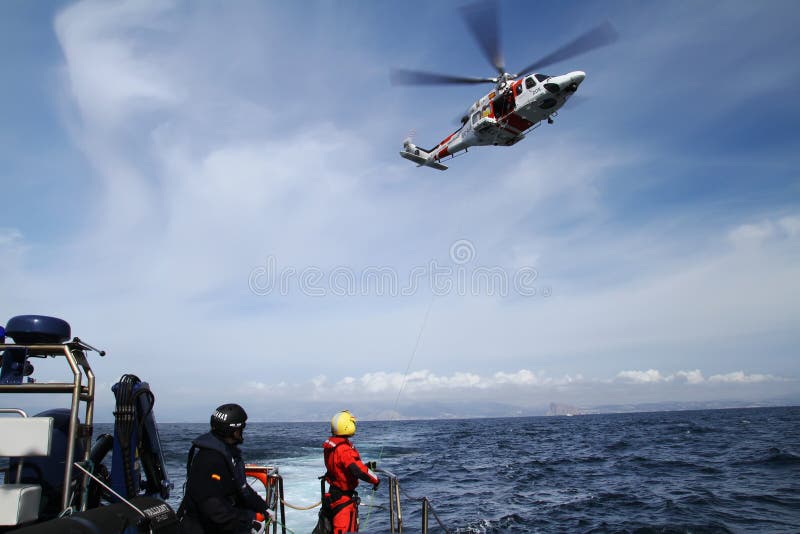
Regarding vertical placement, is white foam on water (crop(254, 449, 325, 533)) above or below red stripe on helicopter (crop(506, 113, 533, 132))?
below

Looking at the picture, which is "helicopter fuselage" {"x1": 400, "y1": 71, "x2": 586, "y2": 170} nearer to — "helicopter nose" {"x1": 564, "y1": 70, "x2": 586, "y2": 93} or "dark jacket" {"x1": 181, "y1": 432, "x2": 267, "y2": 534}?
"helicopter nose" {"x1": 564, "y1": 70, "x2": 586, "y2": 93}

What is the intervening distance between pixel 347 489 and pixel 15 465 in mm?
3922

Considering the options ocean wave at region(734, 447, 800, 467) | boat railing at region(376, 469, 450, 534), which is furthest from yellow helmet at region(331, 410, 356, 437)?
ocean wave at region(734, 447, 800, 467)

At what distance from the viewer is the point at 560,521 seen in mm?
13109

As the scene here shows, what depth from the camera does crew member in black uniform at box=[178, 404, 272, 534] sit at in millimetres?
4648

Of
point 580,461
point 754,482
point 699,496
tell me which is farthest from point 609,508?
point 580,461

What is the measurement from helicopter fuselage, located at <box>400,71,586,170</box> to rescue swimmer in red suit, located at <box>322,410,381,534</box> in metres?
12.9

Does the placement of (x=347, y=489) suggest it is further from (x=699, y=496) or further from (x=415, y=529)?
(x=699, y=496)

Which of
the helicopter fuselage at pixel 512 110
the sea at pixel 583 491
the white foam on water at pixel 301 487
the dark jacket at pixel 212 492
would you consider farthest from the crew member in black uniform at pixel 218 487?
the helicopter fuselage at pixel 512 110

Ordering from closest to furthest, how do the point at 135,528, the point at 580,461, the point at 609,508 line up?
the point at 135,528, the point at 609,508, the point at 580,461

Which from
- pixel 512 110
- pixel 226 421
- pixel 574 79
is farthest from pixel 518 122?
pixel 226 421

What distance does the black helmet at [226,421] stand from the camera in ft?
16.2

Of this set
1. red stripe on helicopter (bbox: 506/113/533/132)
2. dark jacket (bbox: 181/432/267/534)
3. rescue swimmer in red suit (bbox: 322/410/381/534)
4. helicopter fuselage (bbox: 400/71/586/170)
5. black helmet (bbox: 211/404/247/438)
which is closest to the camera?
dark jacket (bbox: 181/432/267/534)

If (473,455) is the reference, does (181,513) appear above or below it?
above
